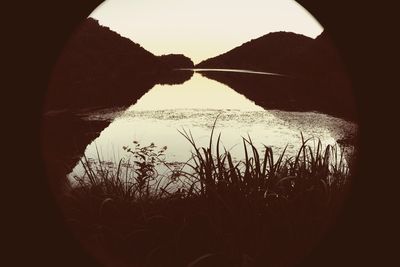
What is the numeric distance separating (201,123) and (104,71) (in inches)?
43.4

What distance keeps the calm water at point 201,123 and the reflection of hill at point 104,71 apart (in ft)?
0.45

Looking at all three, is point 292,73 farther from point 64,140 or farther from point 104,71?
point 64,140

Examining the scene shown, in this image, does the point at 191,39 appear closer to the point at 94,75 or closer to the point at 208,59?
the point at 208,59

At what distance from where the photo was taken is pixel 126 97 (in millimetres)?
4570

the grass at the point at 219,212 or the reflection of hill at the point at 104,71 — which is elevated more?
the reflection of hill at the point at 104,71

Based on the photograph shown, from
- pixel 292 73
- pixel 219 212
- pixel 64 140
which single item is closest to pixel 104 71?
pixel 64 140

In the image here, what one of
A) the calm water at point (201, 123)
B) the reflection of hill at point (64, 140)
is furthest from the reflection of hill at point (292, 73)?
the reflection of hill at point (64, 140)

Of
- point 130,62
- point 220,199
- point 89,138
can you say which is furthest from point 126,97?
point 220,199

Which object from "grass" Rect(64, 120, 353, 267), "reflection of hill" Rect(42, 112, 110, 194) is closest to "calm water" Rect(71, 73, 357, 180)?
"reflection of hill" Rect(42, 112, 110, 194)

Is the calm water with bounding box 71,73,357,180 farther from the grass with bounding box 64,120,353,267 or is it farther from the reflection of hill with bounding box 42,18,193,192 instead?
the grass with bounding box 64,120,353,267

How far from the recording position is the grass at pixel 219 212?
2691 millimetres

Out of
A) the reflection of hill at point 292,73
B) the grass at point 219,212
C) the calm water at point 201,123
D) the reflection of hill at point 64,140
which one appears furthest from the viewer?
the calm water at point 201,123

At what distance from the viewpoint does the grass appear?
269 cm

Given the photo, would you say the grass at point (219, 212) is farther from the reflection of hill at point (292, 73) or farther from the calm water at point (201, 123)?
the reflection of hill at point (292, 73)
